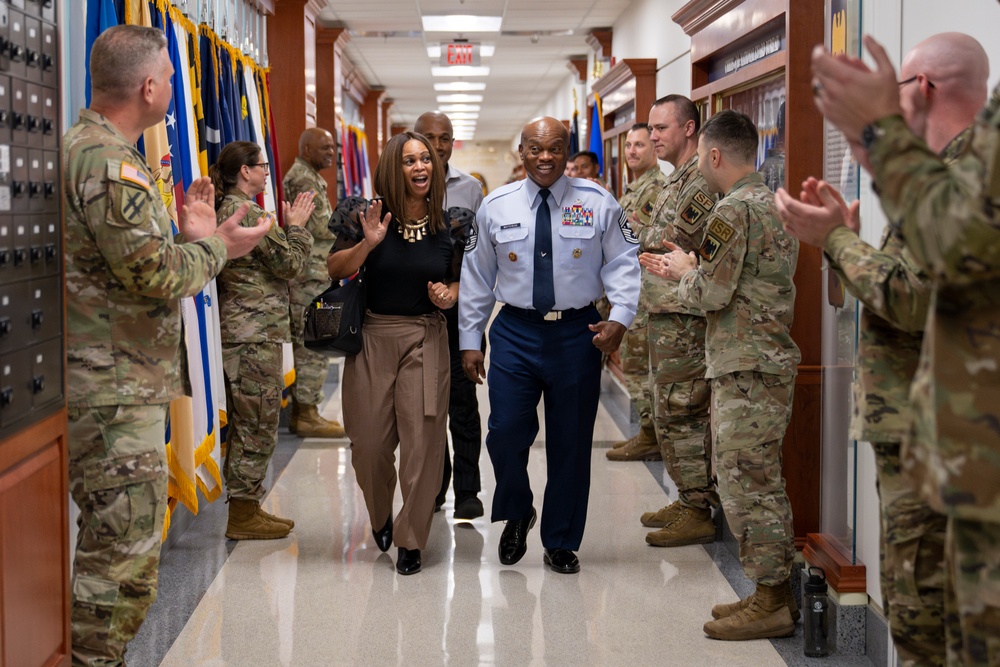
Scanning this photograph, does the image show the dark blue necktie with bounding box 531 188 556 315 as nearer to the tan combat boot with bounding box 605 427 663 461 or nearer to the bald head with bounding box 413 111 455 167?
the bald head with bounding box 413 111 455 167

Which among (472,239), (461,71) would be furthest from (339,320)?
(461,71)

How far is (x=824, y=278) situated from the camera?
12.1ft

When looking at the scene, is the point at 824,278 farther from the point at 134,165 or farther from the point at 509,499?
the point at 134,165

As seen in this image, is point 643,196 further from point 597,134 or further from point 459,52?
point 459,52

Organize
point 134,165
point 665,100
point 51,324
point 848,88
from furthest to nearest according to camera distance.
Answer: point 665,100, point 134,165, point 51,324, point 848,88

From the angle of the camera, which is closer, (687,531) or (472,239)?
(472,239)

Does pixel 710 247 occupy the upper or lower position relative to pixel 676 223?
lower

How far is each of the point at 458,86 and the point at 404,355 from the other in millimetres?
12641

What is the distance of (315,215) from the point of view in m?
6.55

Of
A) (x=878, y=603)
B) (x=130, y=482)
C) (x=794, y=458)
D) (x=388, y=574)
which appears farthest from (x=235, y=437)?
(x=878, y=603)

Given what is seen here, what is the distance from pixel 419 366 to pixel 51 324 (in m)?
1.81

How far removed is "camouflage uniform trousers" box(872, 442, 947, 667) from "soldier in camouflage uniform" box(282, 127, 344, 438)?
15.7 feet

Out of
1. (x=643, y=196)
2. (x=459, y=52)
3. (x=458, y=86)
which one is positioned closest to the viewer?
(x=643, y=196)

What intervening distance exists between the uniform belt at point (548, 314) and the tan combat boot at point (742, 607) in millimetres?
1158
